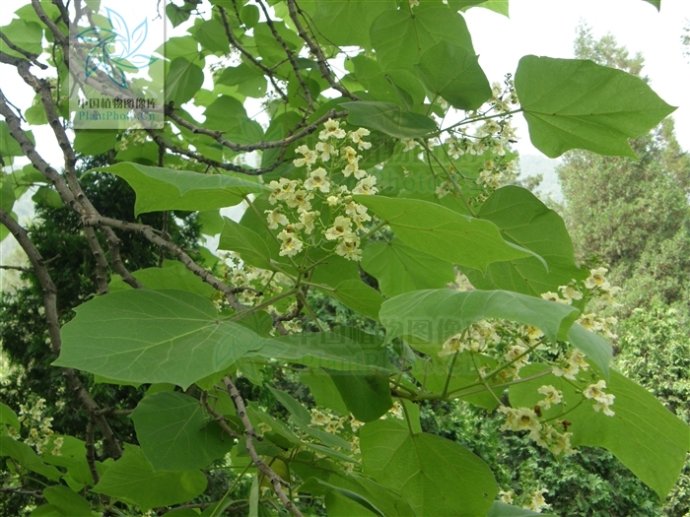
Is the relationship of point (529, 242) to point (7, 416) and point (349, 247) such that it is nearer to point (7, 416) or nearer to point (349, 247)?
point (349, 247)

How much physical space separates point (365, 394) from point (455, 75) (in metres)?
0.43

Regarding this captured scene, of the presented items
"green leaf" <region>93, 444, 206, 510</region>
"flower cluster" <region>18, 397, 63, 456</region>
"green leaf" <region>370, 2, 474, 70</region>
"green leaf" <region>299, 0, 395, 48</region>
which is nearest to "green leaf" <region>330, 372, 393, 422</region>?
"green leaf" <region>93, 444, 206, 510</region>

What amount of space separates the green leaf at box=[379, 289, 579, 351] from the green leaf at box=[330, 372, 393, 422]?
0.50ft

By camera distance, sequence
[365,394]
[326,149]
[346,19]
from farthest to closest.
A: [346,19] < [326,149] < [365,394]

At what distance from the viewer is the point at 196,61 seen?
5.59ft

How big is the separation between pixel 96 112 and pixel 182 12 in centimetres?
Result: 37

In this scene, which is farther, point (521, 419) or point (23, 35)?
point (23, 35)

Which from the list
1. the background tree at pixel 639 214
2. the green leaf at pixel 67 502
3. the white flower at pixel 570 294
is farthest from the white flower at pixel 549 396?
the background tree at pixel 639 214

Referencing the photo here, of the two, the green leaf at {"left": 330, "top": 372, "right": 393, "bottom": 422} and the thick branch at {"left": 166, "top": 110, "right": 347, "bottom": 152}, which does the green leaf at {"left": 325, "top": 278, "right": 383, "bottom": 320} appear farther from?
the thick branch at {"left": 166, "top": 110, "right": 347, "bottom": 152}

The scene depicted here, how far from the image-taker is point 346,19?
1.28 metres

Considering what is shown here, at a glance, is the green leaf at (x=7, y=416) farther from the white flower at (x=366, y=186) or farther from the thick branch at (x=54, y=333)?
the white flower at (x=366, y=186)

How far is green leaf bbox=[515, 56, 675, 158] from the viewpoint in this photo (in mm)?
873

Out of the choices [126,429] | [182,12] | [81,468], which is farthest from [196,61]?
[126,429]

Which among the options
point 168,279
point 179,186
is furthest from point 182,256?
point 179,186
